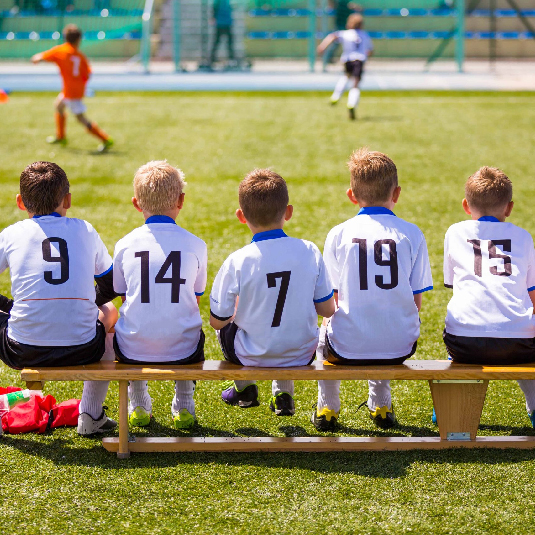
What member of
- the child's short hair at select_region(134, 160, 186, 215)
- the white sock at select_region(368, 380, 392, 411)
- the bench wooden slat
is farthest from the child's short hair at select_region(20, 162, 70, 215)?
the white sock at select_region(368, 380, 392, 411)

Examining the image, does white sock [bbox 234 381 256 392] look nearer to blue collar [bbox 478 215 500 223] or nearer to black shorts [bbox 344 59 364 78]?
blue collar [bbox 478 215 500 223]

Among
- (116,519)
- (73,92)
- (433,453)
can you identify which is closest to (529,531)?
(433,453)

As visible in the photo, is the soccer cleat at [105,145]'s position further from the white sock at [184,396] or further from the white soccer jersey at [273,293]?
the white soccer jersey at [273,293]

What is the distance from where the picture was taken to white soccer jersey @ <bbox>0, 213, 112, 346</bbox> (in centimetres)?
342

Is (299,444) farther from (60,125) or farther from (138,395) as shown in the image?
(60,125)

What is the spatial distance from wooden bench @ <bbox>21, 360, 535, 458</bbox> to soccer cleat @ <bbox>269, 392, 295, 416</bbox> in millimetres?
336

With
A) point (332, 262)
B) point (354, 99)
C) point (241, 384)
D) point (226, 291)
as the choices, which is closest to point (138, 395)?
point (241, 384)

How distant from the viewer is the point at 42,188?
3.52 meters

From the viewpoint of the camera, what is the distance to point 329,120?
14.0m

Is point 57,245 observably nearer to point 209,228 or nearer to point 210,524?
point 210,524

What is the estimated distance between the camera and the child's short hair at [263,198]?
11.3ft

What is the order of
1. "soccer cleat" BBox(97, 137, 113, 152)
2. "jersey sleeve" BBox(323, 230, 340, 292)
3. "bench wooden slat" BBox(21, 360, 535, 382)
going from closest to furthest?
1. "bench wooden slat" BBox(21, 360, 535, 382)
2. "jersey sleeve" BBox(323, 230, 340, 292)
3. "soccer cleat" BBox(97, 137, 113, 152)

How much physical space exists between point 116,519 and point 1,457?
0.79 meters

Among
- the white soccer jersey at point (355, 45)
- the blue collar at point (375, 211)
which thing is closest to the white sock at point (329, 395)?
the blue collar at point (375, 211)
